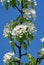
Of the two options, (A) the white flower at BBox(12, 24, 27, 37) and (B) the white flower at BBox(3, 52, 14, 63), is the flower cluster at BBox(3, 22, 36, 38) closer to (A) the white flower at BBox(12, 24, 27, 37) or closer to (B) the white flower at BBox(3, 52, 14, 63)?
(A) the white flower at BBox(12, 24, 27, 37)

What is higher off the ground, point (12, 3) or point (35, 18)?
point (12, 3)

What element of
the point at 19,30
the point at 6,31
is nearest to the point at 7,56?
the point at 6,31

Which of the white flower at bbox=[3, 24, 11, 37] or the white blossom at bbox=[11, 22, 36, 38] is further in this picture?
the white flower at bbox=[3, 24, 11, 37]

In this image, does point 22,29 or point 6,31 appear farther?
point 6,31

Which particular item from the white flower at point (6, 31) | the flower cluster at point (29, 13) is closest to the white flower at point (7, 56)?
the white flower at point (6, 31)

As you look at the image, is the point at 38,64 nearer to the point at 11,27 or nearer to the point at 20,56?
the point at 20,56

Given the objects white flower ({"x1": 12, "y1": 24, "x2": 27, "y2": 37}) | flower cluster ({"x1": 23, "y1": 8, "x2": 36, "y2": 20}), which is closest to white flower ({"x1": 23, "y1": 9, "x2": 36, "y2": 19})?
flower cluster ({"x1": 23, "y1": 8, "x2": 36, "y2": 20})

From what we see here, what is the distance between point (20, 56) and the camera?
5.09m

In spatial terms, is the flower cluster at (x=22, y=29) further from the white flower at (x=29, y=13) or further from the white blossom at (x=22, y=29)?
the white flower at (x=29, y=13)

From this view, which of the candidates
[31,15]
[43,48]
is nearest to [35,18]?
[31,15]

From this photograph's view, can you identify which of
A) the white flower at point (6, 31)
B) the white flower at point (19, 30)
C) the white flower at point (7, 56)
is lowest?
the white flower at point (7, 56)

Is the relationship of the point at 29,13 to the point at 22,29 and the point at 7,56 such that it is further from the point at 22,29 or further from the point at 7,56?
the point at 7,56

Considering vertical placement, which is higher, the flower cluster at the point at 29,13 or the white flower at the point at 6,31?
the flower cluster at the point at 29,13

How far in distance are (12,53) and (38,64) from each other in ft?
1.29
